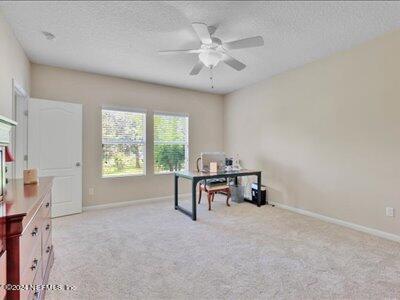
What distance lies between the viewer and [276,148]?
4.68 metres

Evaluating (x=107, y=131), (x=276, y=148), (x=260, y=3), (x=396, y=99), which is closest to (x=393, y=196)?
(x=396, y=99)

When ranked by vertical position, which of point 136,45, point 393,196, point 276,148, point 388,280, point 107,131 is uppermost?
point 136,45

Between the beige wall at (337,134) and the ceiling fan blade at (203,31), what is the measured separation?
7.42 ft

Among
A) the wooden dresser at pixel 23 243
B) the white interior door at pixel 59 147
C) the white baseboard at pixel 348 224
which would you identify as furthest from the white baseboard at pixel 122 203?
the wooden dresser at pixel 23 243

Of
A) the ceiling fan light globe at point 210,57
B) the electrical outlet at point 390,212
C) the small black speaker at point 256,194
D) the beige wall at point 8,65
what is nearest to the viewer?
the beige wall at point 8,65

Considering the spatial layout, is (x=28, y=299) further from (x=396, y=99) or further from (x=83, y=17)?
(x=396, y=99)

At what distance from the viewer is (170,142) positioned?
209 inches

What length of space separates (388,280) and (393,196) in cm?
135

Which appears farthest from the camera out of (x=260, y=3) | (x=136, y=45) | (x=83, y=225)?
(x=83, y=225)

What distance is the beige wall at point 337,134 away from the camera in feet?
9.96

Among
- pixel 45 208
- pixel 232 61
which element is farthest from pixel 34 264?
pixel 232 61

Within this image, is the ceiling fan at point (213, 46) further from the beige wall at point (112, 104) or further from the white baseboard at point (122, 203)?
the white baseboard at point (122, 203)

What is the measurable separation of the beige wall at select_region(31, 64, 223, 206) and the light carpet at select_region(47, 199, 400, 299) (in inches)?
34.7

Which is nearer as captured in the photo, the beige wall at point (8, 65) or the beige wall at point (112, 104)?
the beige wall at point (8, 65)
